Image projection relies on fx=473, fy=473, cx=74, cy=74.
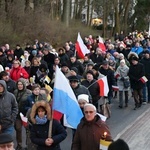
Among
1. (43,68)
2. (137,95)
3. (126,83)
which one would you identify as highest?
(43,68)

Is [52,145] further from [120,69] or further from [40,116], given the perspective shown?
[120,69]

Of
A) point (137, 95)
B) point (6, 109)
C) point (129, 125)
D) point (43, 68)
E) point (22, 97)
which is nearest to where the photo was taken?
point (6, 109)

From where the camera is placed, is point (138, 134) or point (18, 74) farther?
point (18, 74)

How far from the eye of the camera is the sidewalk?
10.0m

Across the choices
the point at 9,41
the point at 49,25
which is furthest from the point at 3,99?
the point at 49,25

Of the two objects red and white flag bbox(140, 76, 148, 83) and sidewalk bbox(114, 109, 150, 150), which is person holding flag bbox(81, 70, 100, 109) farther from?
red and white flag bbox(140, 76, 148, 83)

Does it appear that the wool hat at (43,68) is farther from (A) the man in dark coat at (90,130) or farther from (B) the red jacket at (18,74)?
(A) the man in dark coat at (90,130)

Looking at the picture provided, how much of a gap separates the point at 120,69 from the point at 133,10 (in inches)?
2012

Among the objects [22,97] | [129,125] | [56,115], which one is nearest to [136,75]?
[129,125]

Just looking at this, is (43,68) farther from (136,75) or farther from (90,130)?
(90,130)

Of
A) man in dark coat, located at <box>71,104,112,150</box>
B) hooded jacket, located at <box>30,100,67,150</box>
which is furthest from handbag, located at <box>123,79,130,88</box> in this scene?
man in dark coat, located at <box>71,104,112,150</box>

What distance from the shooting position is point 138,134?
11.0m

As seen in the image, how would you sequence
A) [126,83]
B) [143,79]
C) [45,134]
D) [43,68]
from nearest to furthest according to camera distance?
1. [45,134]
2. [43,68]
3. [143,79]
4. [126,83]

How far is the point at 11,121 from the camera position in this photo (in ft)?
28.2
